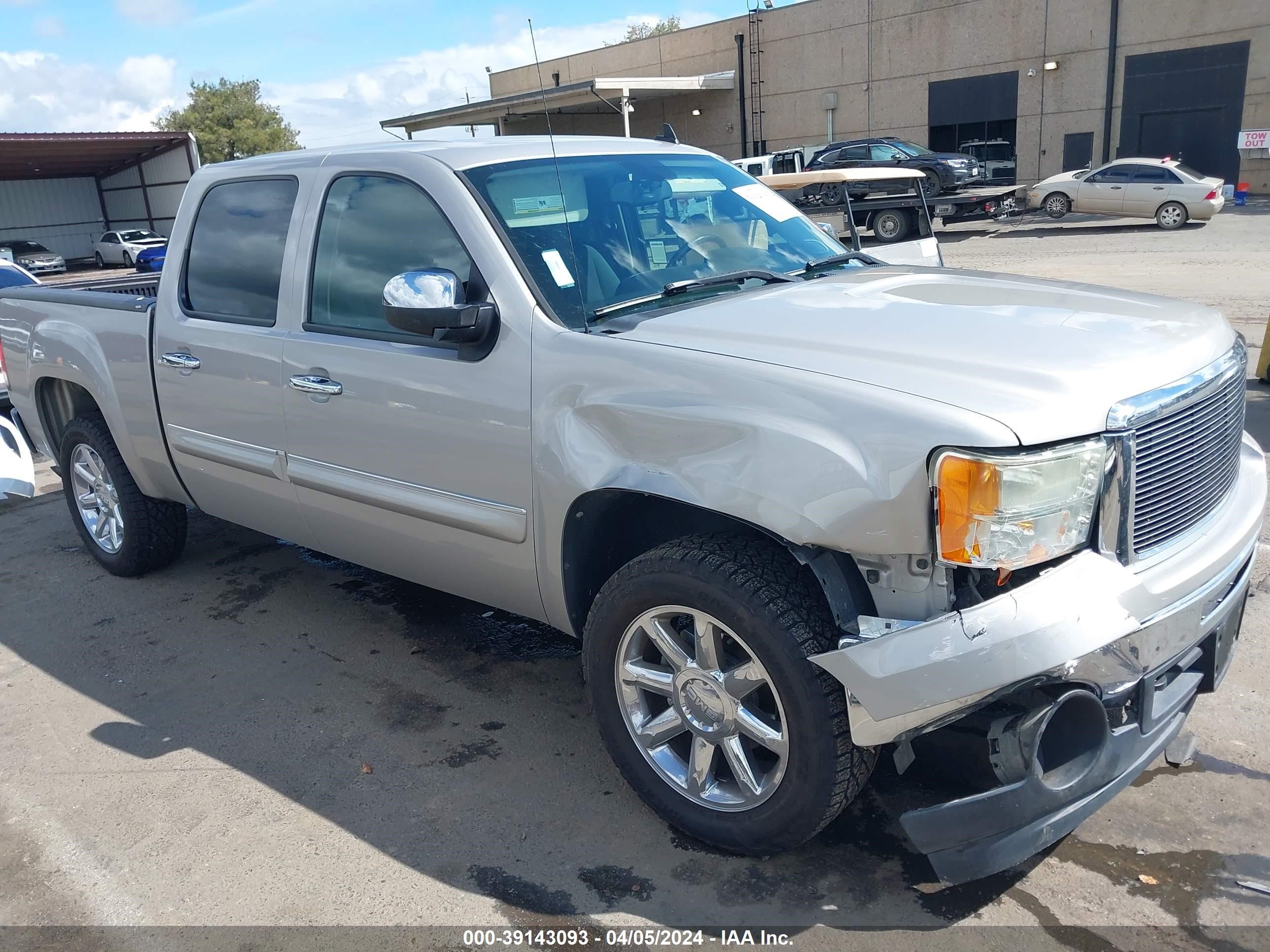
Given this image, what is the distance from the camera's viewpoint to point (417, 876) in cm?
290

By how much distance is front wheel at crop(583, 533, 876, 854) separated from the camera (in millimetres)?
2521

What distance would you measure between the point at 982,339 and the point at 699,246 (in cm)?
121

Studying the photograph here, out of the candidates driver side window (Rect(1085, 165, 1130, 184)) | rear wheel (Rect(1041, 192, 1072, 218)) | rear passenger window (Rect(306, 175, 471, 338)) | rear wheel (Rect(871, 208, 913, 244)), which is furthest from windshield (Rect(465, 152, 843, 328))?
rear wheel (Rect(1041, 192, 1072, 218))

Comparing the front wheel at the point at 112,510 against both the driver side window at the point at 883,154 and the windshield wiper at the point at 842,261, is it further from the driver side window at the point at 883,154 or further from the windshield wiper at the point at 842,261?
the driver side window at the point at 883,154

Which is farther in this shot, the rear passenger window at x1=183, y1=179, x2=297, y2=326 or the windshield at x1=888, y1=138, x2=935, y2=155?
the windshield at x1=888, y1=138, x2=935, y2=155

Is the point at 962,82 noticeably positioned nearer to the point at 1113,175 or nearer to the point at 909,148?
the point at 909,148

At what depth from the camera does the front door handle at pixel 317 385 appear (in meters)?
3.57

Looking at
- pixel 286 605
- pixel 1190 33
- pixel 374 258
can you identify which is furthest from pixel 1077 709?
pixel 1190 33

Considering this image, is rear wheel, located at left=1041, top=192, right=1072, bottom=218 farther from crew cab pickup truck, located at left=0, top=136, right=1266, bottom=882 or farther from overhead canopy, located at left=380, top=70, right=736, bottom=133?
crew cab pickup truck, located at left=0, top=136, right=1266, bottom=882

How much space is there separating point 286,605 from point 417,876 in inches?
92.0

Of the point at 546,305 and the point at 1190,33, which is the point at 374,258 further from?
the point at 1190,33

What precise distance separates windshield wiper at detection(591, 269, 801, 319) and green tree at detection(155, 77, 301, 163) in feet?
213

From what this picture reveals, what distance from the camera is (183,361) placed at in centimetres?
429

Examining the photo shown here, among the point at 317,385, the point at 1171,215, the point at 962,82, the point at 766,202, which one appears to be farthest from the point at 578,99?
the point at 317,385
